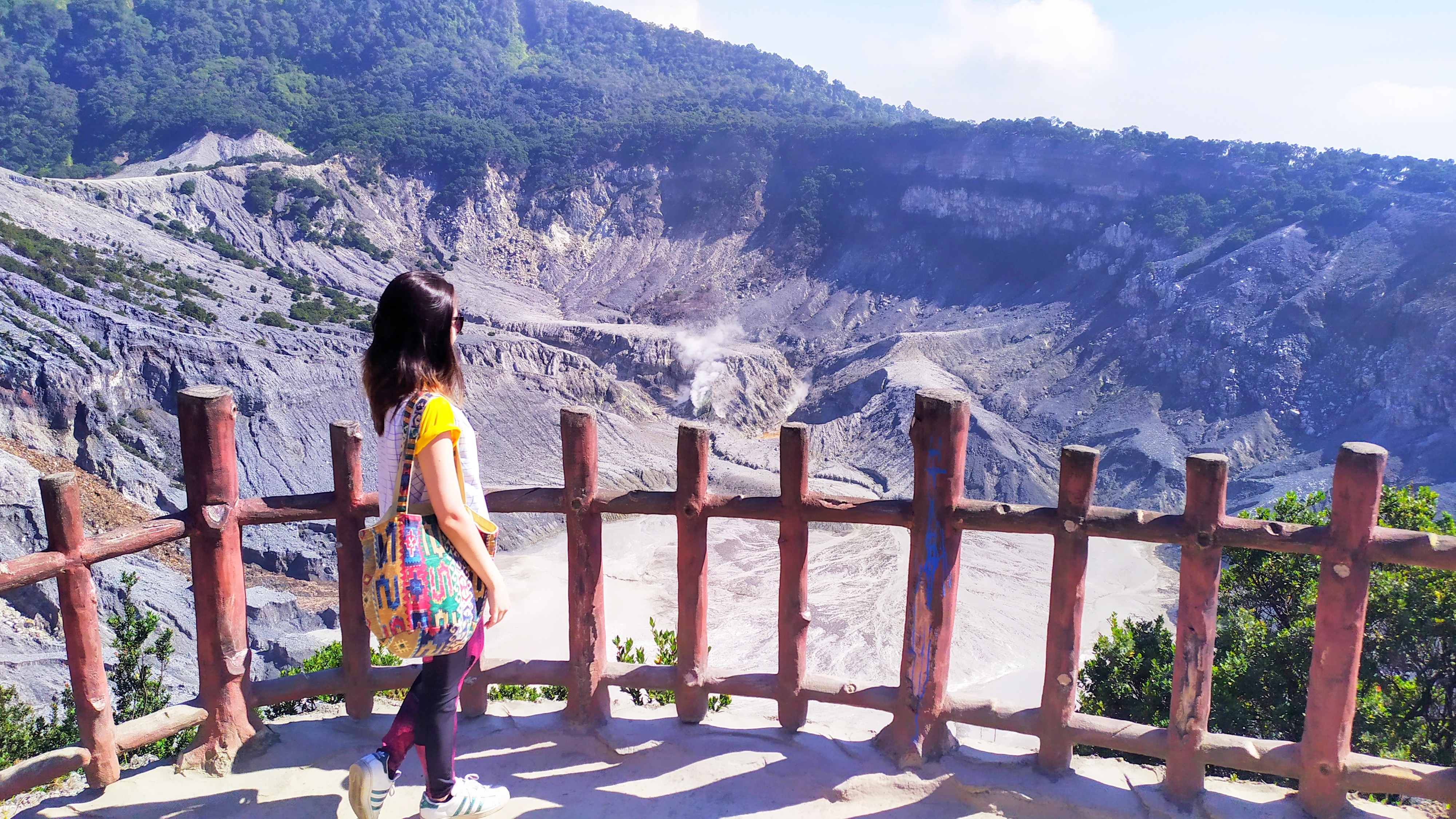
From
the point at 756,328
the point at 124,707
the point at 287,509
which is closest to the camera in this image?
the point at 287,509

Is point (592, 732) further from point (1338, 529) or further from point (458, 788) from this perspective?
point (1338, 529)

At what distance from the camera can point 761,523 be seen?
2441 cm

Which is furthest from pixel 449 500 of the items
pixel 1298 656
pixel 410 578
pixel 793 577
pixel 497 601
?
pixel 1298 656

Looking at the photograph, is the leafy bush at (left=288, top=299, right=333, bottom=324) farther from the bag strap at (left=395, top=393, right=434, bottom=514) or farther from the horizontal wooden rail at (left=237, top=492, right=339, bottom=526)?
the bag strap at (left=395, top=393, right=434, bottom=514)

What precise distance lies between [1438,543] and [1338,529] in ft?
1.27

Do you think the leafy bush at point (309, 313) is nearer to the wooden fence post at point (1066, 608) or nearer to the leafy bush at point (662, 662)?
the leafy bush at point (662, 662)

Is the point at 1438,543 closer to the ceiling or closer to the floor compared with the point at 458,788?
closer to the ceiling

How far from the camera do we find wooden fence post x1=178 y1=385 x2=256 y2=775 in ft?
13.4

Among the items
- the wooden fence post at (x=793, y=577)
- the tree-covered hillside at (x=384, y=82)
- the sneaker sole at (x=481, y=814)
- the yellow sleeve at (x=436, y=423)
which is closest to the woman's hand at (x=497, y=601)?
the yellow sleeve at (x=436, y=423)

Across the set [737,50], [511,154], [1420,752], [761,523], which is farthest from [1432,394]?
[737,50]

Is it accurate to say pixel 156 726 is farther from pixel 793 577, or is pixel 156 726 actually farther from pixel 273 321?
pixel 273 321

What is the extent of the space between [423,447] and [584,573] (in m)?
1.80

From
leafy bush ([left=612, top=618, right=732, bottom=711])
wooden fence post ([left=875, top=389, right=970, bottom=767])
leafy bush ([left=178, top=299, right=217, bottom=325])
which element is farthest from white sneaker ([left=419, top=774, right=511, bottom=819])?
leafy bush ([left=178, top=299, right=217, bottom=325])

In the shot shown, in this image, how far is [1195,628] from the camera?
4.00 m
